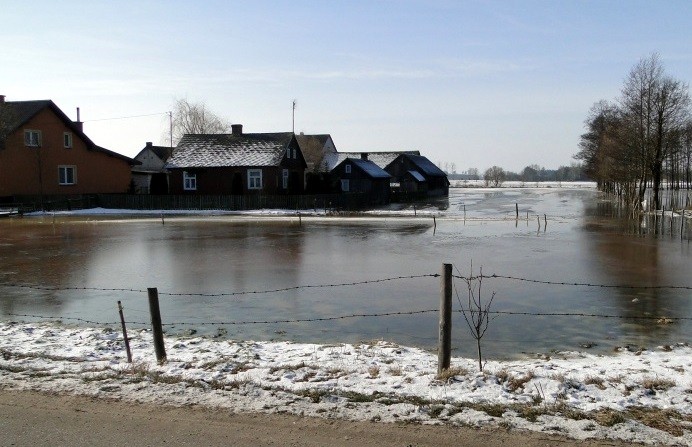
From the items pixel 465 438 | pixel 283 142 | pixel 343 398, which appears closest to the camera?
pixel 465 438

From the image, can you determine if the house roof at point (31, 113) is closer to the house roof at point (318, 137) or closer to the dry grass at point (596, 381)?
the house roof at point (318, 137)

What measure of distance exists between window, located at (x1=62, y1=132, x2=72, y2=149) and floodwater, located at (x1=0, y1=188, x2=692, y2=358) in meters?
22.1

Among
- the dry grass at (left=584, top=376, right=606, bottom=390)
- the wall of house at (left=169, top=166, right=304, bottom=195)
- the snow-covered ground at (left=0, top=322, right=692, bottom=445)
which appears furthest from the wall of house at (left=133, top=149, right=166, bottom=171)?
the dry grass at (left=584, top=376, right=606, bottom=390)

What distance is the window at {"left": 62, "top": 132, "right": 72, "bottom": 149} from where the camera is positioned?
52562mm

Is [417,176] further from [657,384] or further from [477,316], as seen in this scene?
[657,384]

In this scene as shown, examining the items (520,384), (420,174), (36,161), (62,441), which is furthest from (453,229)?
(420,174)

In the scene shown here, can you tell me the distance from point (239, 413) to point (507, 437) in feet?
8.58

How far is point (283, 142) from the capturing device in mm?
56969

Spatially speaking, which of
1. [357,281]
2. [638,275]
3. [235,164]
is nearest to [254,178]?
[235,164]

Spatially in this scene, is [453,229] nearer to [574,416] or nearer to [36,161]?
[574,416]

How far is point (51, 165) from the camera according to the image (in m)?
51.3

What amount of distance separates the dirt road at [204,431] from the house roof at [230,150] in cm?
4908

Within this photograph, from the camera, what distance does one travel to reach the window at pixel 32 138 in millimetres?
49156

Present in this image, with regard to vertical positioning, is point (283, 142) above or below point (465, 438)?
above
